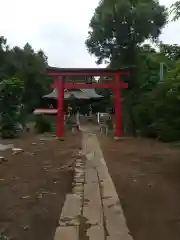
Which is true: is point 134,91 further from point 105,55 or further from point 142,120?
point 105,55

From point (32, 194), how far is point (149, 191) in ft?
6.09

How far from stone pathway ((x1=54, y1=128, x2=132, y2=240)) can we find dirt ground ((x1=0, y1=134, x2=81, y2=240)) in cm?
15

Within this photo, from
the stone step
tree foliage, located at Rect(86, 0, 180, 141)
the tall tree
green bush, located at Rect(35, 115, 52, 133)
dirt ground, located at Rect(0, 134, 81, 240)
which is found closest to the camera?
the stone step

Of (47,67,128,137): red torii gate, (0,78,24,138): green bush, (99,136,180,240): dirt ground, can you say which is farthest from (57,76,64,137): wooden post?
(99,136,180,240): dirt ground

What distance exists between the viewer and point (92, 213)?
456cm

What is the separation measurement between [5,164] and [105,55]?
58.4 feet

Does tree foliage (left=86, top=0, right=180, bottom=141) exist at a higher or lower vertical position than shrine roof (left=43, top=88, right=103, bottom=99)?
higher

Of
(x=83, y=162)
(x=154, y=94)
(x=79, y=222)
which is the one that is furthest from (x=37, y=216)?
(x=154, y=94)

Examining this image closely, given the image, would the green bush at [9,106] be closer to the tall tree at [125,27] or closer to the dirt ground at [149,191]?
the tall tree at [125,27]

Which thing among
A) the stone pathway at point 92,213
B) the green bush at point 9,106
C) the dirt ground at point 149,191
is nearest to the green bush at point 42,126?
the green bush at point 9,106

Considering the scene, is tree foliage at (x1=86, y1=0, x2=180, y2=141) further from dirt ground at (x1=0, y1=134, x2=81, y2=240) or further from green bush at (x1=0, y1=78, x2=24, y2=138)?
dirt ground at (x1=0, y1=134, x2=81, y2=240)

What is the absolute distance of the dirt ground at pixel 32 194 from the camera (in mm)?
4127

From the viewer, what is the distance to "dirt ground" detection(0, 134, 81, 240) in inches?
162

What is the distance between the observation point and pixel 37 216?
459 cm
